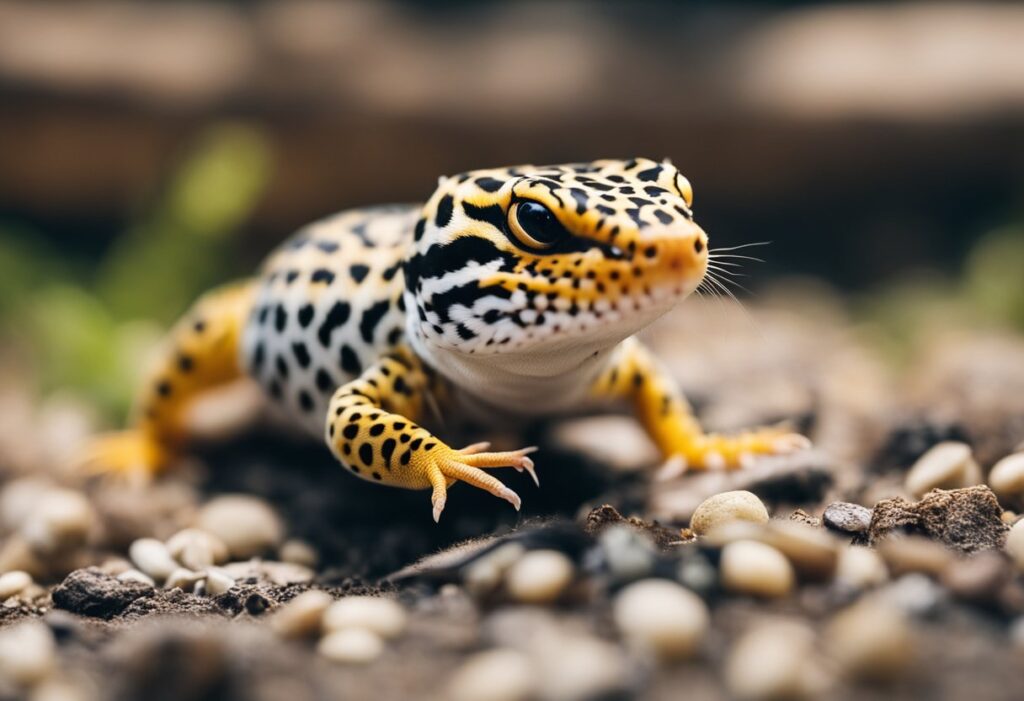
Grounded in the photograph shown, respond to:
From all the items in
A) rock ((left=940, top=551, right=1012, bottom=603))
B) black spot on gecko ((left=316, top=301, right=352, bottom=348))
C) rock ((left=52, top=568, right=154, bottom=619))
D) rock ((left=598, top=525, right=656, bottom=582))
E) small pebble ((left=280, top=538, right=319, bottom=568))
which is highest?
black spot on gecko ((left=316, top=301, right=352, bottom=348))

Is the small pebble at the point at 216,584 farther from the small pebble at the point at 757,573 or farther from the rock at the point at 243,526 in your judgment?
the small pebble at the point at 757,573

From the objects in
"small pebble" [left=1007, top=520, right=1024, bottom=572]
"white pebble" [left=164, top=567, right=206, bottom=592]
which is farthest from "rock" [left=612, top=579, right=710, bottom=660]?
"white pebble" [left=164, top=567, right=206, bottom=592]

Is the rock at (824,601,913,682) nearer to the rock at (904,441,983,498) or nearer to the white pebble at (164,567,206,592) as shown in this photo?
the rock at (904,441,983,498)

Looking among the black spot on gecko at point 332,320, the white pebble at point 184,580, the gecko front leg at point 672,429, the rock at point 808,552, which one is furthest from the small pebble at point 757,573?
the black spot on gecko at point 332,320

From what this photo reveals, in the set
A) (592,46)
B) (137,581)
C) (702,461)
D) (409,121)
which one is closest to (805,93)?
(592,46)

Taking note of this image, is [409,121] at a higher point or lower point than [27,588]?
higher

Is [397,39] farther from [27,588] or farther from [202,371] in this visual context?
[27,588]
